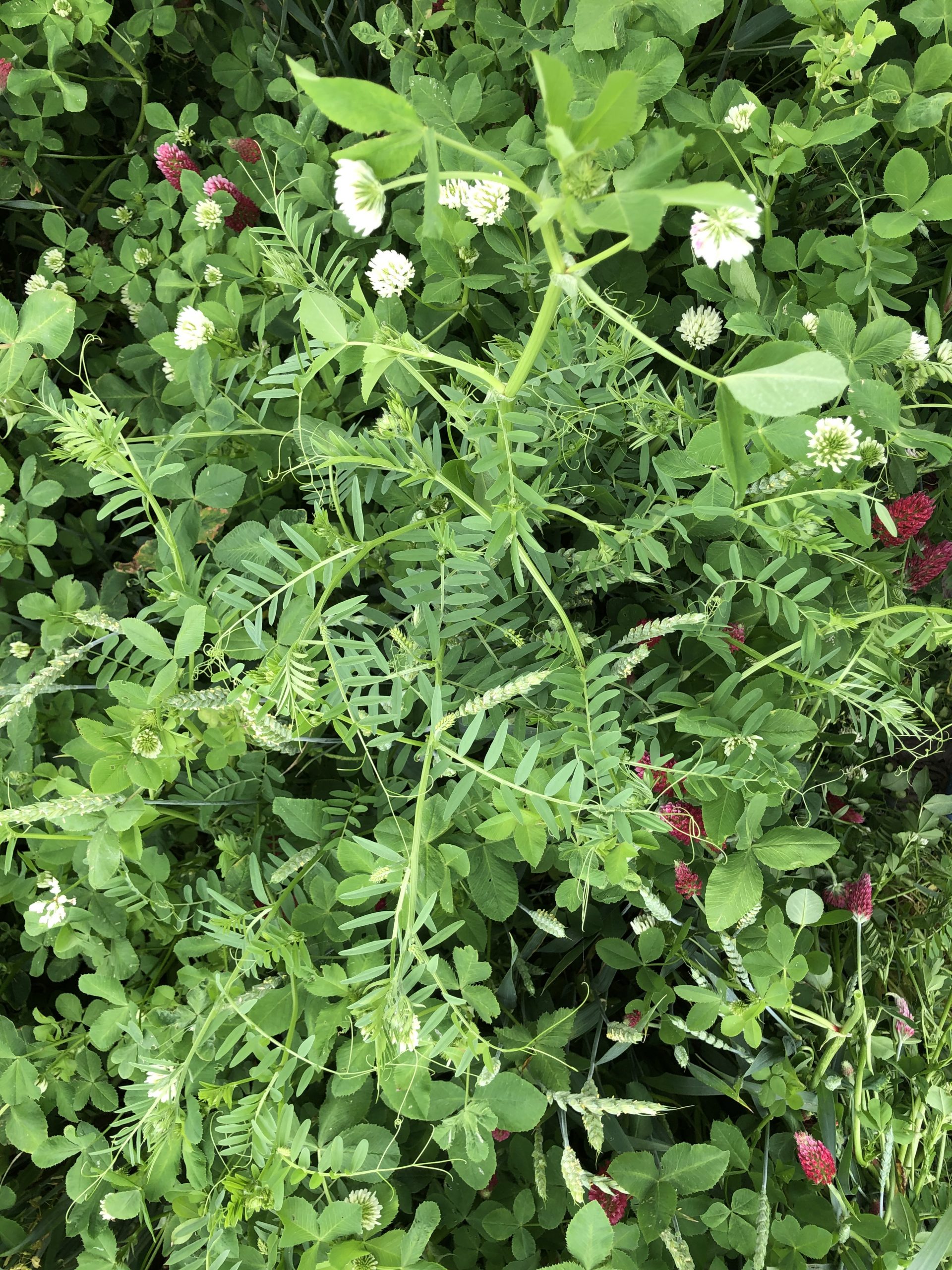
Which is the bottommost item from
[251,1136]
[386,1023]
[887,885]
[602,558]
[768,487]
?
Answer: [887,885]

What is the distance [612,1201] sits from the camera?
1.04m

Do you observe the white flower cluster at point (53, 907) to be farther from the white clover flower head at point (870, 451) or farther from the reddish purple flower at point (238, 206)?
the white clover flower head at point (870, 451)

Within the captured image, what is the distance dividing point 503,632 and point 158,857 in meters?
0.54

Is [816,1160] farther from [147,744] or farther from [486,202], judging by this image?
[486,202]

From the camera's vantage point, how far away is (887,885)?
1.32 meters

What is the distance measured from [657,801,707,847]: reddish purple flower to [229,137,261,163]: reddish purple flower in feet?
3.78

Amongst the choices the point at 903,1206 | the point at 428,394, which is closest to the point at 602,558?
the point at 428,394

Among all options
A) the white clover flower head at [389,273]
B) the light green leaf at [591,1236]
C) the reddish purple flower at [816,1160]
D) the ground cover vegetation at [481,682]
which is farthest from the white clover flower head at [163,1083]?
the white clover flower head at [389,273]

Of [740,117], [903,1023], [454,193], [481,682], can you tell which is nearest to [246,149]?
[454,193]

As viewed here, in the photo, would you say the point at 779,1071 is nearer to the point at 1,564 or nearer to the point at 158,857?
the point at 158,857

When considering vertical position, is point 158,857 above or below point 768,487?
below

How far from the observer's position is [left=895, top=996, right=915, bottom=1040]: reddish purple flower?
3.73ft

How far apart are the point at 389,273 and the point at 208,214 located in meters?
0.43

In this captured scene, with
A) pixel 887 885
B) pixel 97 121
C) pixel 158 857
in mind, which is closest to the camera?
pixel 158 857
